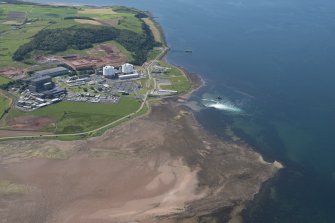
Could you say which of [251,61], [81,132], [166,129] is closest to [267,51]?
[251,61]

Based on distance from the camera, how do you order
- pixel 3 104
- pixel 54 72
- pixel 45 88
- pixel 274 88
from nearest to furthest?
1. pixel 3 104
2. pixel 45 88
3. pixel 274 88
4. pixel 54 72

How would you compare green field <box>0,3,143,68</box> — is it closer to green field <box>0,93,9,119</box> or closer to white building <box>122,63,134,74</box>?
white building <box>122,63,134,74</box>

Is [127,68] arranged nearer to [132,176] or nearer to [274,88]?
[274,88]

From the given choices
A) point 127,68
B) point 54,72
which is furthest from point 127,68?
point 54,72

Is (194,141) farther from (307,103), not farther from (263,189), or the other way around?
(307,103)

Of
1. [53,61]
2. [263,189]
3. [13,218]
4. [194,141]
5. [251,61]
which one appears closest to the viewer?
[13,218]

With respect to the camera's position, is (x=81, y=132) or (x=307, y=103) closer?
(x=81, y=132)
